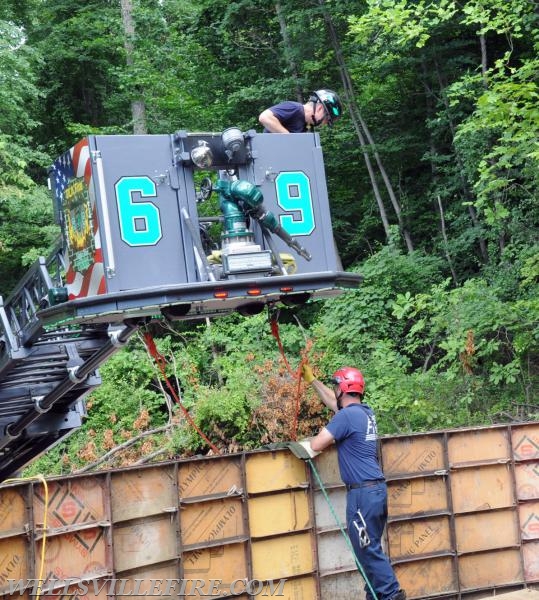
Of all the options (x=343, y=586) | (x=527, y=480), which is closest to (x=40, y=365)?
(x=343, y=586)

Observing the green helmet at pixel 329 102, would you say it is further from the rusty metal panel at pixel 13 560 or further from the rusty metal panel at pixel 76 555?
the rusty metal panel at pixel 13 560

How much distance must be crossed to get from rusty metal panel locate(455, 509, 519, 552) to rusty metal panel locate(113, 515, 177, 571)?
327 centimetres

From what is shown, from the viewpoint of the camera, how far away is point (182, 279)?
5.76 m

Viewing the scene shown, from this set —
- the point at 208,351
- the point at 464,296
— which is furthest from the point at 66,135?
the point at 464,296

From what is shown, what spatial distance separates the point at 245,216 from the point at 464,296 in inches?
383

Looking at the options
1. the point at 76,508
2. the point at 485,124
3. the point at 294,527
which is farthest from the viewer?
the point at 485,124

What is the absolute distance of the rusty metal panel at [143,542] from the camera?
24.8 ft

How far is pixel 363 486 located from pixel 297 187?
9.62 feet

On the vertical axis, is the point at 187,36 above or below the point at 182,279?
above

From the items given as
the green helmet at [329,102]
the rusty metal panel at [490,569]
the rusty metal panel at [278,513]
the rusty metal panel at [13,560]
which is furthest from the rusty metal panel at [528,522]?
the rusty metal panel at [13,560]

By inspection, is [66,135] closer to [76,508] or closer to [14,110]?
[14,110]

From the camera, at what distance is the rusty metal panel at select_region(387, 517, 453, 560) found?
8781mm

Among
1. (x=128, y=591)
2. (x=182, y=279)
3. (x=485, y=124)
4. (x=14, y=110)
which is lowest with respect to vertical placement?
(x=128, y=591)

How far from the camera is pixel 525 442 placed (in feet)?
31.3
